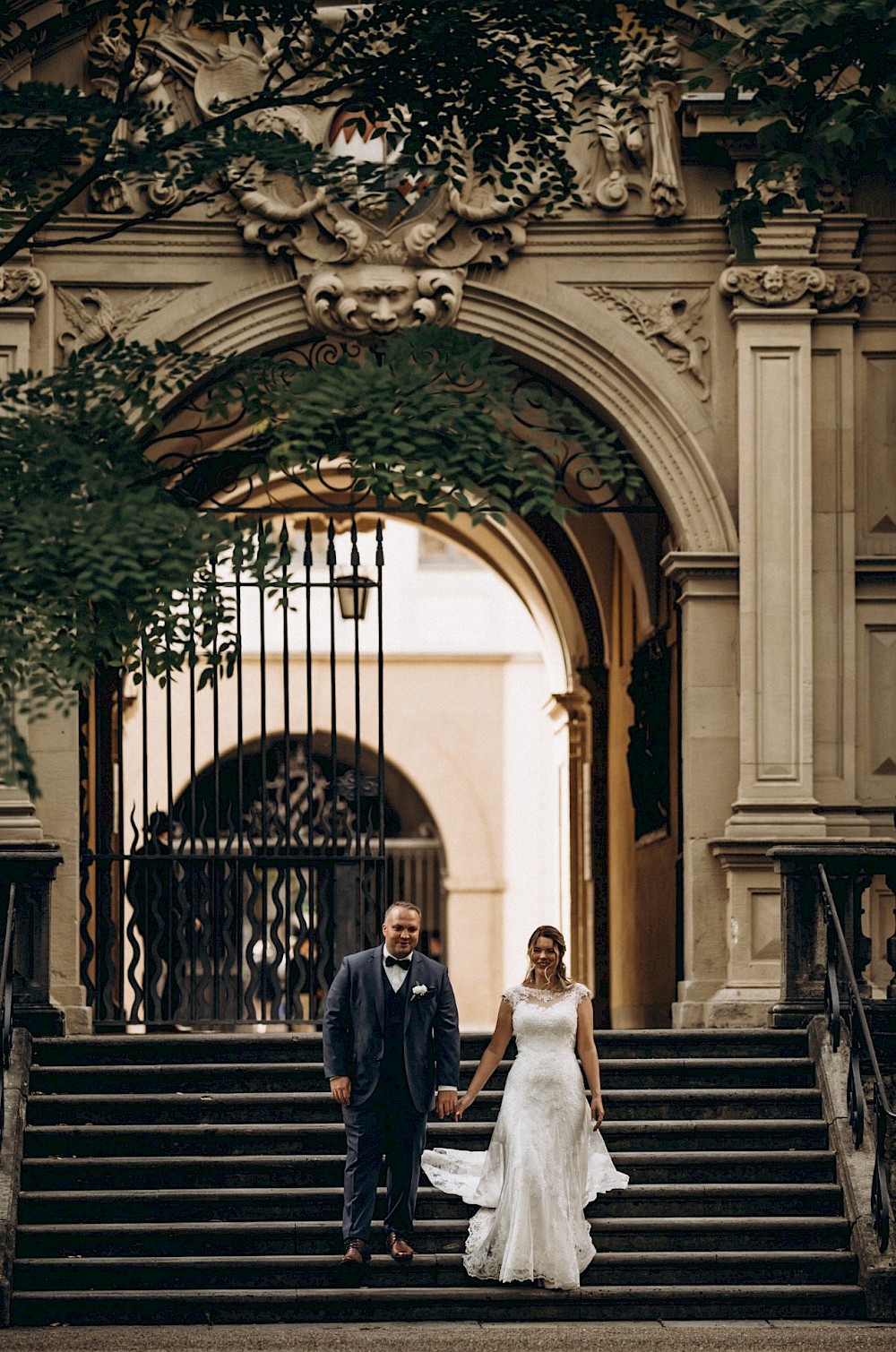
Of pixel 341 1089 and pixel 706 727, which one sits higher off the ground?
pixel 706 727

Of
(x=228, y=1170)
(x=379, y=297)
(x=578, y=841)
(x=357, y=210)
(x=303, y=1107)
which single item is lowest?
(x=228, y=1170)

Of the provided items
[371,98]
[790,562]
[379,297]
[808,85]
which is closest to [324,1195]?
[371,98]

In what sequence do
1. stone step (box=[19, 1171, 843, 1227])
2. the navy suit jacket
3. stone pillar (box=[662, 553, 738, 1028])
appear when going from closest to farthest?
1. the navy suit jacket
2. stone step (box=[19, 1171, 843, 1227])
3. stone pillar (box=[662, 553, 738, 1028])

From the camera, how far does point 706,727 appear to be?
1466 centimetres

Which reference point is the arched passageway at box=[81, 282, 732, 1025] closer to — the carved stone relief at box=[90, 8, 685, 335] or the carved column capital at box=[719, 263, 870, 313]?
the carved stone relief at box=[90, 8, 685, 335]

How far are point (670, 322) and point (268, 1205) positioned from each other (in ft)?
20.3

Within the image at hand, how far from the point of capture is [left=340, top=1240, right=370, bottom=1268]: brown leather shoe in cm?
1055

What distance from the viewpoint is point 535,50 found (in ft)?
38.0

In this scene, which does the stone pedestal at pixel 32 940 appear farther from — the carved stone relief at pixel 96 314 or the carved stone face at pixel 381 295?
the carved stone face at pixel 381 295

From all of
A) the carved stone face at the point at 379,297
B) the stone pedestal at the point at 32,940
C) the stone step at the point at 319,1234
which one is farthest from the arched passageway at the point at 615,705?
the stone step at the point at 319,1234

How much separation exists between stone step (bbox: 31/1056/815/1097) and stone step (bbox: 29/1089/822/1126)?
0.58ft

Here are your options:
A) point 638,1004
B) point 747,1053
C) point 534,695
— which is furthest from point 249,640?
point 747,1053

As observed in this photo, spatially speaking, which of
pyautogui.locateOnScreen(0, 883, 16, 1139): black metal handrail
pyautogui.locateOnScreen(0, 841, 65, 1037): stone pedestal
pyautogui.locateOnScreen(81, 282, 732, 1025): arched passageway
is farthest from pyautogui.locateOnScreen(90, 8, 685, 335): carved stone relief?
pyautogui.locateOnScreen(0, 883, 16, 1139): black metal handrail

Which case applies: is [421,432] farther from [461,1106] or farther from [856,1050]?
[856,1050]
